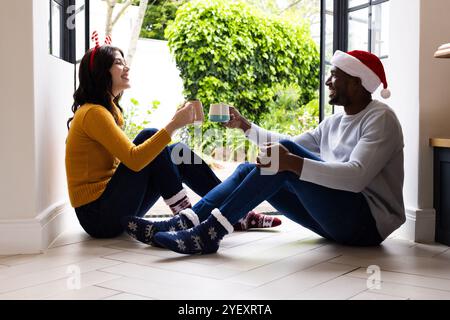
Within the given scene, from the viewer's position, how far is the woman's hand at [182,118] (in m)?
2.35

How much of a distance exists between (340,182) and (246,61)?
4.96 m

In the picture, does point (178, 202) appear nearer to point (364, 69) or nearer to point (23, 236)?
point (23, 236)

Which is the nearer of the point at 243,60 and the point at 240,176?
the point at 240,176

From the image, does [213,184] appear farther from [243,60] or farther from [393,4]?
[243,60]

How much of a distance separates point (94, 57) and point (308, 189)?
1.15 meters

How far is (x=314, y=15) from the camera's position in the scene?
8.88 m

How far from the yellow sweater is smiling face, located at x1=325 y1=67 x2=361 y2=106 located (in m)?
0.74

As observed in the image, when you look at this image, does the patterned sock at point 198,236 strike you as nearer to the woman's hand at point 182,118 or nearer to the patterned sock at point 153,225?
the patterned sock at point 153,225

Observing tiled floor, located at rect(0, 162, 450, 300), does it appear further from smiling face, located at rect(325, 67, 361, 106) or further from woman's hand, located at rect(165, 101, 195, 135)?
smiling face, located at rect(325, 67, 361, 106)

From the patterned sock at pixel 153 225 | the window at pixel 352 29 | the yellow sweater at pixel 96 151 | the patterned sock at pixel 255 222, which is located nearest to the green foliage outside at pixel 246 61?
the window at pixel 352 29

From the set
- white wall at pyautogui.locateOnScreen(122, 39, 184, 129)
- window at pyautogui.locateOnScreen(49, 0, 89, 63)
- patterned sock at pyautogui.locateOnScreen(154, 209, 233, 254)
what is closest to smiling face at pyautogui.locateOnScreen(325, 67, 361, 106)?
patterned sock at pyautogui.locateOnScreen(154, 209, 233, 254)

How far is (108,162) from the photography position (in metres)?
2.56

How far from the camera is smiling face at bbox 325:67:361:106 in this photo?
2.37 m
